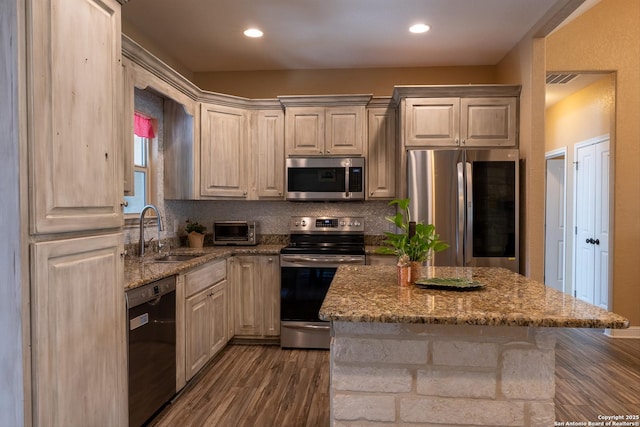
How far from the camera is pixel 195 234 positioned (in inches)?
157

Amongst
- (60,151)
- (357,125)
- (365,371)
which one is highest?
(357,125)

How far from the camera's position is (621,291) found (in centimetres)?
400

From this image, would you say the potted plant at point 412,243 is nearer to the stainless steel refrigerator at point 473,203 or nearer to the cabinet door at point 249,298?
the stainless steel refrigerator at point 473,203

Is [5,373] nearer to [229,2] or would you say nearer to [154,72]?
[154,72]

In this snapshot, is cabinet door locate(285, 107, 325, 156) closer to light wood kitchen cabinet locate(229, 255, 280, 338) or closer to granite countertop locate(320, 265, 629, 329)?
light wood kitchen cabinet locate(229, 255, 280, 338)

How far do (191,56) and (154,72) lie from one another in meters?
1.08

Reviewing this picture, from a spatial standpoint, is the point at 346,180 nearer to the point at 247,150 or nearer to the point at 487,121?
the point at 247,150

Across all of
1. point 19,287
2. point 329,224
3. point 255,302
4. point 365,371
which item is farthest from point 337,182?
point 19,287

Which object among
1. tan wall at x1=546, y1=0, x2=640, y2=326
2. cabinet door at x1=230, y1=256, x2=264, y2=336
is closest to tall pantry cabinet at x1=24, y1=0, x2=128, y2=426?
cabinet door at x1=230, y1=256, x2=264, y2=336

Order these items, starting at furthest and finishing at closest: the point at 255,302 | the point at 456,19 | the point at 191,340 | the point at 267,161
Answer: the point at 267,161 < the point at 255,302 < the point at 456,19 < the point at 191,340

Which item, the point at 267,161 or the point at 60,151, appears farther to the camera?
the point at 267,161

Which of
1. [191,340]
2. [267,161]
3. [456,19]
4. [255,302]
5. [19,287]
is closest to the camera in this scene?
[19,287]

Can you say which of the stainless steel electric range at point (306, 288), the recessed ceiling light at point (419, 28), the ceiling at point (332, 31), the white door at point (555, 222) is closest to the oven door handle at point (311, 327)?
the stainless steel electric range at point (306, 288)

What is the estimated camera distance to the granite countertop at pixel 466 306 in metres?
1.26
